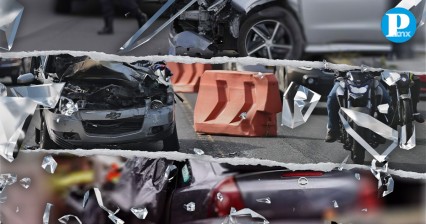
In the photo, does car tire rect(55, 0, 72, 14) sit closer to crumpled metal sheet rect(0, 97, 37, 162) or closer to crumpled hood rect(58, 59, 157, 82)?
crumpled hood rect(58, 59, 157, 82)

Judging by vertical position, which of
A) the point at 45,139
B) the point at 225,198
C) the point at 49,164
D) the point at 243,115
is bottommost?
the point at 225,198

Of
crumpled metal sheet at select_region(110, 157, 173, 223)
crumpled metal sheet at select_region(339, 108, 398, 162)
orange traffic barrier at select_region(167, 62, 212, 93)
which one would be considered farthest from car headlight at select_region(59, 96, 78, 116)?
crumpled metal sheet at select_region(339, 108, 398, 162)

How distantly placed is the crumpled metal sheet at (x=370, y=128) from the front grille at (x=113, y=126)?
843 millimetres

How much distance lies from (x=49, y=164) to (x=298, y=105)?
1086 millimetres

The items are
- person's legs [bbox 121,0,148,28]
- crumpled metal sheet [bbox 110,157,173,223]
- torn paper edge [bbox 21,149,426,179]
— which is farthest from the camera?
crumpled metal sheet [bbox 110,157,173,223]

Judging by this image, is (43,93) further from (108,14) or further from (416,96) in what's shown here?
(416,96)

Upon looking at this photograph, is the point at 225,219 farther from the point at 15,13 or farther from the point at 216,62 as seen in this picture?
the point at 15,13

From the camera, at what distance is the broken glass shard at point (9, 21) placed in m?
2.88

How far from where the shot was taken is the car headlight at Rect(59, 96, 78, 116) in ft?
9.56

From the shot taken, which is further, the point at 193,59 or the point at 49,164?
the point at 49,164

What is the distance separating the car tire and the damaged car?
0.61 ft

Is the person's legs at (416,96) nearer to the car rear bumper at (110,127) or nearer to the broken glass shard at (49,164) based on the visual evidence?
the car rear bumper at (110,127)

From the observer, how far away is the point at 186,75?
286 centimetres

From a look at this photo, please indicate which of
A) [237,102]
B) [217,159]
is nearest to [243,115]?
[237,102]
